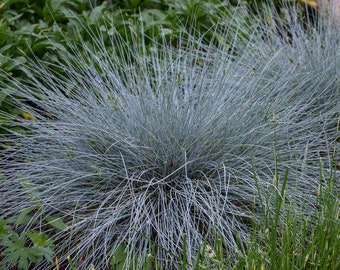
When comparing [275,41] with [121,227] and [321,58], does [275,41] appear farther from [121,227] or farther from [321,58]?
[121,227]

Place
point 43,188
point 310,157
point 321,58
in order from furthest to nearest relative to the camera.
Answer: point 321,58 → point 310,157 → point 43,188

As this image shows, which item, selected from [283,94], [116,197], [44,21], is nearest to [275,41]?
[283,94]

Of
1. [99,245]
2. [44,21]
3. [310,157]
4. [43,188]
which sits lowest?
[310,157]

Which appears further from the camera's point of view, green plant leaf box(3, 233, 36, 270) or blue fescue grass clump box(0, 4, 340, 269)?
blue fescue grass clump box(0, 4, 340, 269)

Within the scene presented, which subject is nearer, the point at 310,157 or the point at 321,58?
the point at 310,157

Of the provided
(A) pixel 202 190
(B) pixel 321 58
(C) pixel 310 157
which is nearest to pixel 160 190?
(A) pixel 202 190

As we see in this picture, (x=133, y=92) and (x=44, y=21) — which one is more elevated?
Answer: (x=44, y=21)

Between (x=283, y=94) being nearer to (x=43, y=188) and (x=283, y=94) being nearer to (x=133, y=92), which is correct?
(x=133, y=92)

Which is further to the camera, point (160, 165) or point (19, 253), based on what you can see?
point (160, 165)

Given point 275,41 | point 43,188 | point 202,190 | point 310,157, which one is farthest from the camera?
point 275,41

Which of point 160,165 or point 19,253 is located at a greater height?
point 19,253

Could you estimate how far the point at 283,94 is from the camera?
151 inches

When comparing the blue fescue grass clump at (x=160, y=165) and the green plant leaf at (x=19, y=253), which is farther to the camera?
the blue fescue grass clump at (x=160, y=165)

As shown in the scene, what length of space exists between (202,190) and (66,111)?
963mm
